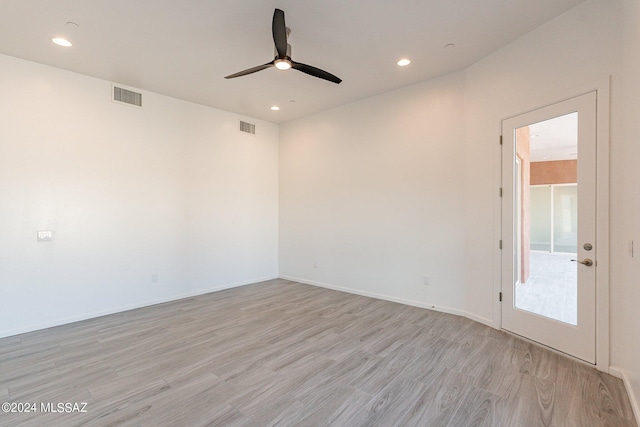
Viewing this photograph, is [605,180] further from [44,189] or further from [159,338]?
[44,189]

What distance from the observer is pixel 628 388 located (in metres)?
2.23

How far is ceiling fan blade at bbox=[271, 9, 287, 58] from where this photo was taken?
2453 mm

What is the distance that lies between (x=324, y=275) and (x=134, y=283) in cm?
319

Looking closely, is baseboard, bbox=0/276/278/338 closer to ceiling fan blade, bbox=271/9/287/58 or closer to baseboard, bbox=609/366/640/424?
ceiling fan blade, bbox=271/9/287/58

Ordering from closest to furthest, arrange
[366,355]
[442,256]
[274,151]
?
[366,355] → [442,256] → [274,151]

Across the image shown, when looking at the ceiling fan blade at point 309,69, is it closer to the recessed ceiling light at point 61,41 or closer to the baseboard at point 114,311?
the recessed ceiling light at point 61,41

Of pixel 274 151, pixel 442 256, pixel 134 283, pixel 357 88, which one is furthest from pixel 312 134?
pixel 134 283

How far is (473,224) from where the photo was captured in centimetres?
379

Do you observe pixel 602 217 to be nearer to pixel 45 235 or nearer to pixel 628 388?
pixel 628 388

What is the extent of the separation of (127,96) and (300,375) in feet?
15.1

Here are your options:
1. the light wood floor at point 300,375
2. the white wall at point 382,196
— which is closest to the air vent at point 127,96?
the white wall at point 382,196

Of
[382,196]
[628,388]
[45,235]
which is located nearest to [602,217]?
[628,388]

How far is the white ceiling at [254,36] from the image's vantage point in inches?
105

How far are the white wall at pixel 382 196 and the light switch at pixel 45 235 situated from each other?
148 inches
